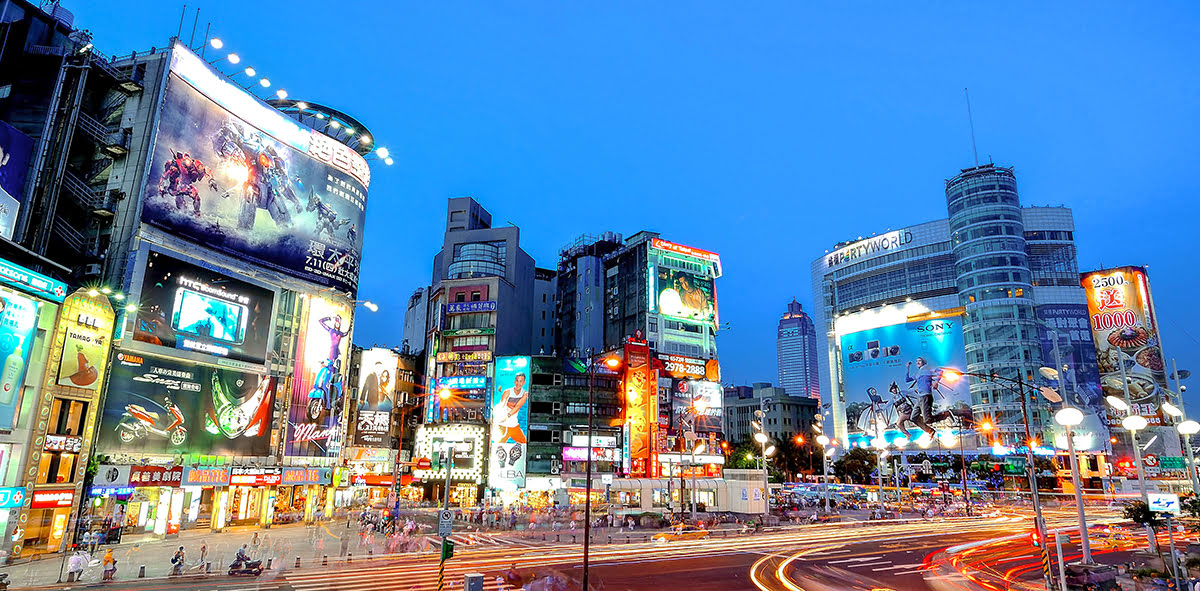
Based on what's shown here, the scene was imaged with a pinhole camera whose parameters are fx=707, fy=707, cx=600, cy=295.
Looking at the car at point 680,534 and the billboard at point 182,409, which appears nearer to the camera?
the car at point 680,534

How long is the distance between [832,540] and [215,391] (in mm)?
44006

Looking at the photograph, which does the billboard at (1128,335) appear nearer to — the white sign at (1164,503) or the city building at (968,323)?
the city building at (968,323)

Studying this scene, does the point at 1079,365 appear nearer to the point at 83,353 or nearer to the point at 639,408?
the point at 639,408

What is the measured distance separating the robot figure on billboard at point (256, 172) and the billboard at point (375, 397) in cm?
2721

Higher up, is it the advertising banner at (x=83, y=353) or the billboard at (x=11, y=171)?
the billboard at (x=11, y=171)

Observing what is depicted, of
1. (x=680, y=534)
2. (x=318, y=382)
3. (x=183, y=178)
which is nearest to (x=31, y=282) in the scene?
(x=183, y=178)

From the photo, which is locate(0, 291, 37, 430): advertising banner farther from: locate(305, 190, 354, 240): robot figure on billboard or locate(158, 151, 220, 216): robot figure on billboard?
locate(305, 190, 354, 240): robot figure on billboard

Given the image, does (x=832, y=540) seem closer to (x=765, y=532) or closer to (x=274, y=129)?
(x=765, y=532)

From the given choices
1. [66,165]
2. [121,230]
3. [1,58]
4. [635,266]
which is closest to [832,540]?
[121,230]

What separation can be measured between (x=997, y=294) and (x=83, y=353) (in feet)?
418

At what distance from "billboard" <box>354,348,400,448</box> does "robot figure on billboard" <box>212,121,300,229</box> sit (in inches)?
1071

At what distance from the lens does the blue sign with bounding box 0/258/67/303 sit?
35.1 m

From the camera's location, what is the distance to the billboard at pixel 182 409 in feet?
151

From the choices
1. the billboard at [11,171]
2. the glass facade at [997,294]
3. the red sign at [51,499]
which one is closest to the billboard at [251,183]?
the billboard at [11,171]
